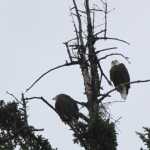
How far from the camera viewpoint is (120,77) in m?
12.1

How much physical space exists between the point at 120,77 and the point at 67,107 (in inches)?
54.1

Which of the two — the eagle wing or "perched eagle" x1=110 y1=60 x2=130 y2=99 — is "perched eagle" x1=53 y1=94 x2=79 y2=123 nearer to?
"perched eagle" x1=110 y1=60 x2=130 y2=99

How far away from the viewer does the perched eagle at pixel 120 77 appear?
1186 cm

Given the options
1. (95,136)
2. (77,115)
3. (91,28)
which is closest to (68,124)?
(77,115)

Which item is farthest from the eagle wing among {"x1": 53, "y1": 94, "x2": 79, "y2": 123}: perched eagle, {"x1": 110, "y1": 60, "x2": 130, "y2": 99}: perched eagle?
{"x1": 53, "y1": 94, "x2": 79, "y2": 123}: perched eagle

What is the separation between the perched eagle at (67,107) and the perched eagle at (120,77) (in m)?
0.90

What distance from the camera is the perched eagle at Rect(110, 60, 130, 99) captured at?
11.9 m

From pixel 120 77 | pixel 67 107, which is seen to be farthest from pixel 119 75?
pixel 67 107

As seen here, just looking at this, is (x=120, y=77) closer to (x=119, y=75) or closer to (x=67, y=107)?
(x=119, y=75)

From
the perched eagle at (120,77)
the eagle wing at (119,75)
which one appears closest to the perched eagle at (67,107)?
the perched eagle at (120,77)

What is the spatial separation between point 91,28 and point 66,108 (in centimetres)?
159

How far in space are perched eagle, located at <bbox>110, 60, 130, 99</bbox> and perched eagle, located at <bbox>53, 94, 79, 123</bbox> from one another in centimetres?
90

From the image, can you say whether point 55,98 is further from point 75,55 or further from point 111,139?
point 111,139

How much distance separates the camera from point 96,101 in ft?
35.6
